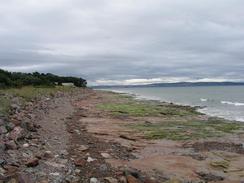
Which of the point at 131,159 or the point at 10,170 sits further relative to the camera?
the point at 131,159

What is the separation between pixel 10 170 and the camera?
→ 8.76m

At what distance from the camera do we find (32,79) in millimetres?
65188

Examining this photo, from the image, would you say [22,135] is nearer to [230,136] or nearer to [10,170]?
[10,170]

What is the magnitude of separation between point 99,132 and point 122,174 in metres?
7.99

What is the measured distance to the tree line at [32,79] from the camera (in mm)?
49228

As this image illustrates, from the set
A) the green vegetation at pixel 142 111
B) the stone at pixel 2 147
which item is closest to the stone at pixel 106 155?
the stone at pixel 2 147

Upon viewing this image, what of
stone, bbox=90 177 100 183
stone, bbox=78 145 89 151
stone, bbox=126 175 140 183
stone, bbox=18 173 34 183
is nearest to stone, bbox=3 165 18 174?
stone, bbox=18 173 34 183

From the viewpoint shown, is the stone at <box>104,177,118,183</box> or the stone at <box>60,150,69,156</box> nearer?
the stone at <box>104,177,118,183</box>

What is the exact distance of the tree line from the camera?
162 feet

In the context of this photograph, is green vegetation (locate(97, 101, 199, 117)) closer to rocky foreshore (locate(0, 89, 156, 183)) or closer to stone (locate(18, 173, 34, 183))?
rocky foreshore (locate(0, 89, 156, 183))

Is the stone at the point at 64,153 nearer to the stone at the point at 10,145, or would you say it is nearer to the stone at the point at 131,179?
the stone at the point at 10,145

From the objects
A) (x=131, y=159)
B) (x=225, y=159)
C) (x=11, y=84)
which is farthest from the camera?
(x=11, y=84)

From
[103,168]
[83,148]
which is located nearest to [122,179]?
[103,168]

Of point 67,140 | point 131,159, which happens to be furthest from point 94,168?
point 67,140
